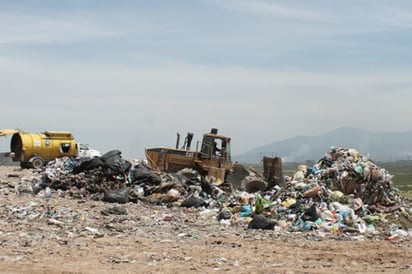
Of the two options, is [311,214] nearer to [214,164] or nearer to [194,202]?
[194,202]

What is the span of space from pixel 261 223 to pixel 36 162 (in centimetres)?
1584

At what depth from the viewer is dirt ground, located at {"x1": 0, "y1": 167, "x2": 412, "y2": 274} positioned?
791cm

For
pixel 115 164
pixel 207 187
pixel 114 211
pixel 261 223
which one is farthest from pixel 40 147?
pixel 261 223

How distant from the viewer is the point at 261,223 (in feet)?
38.3

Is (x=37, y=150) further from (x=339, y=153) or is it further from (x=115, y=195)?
(x=339, y=153)

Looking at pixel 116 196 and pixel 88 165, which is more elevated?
pixel 88 165

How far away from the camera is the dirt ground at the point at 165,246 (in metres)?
7.91

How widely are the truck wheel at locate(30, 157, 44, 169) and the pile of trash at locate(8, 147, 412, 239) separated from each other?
23.9ft

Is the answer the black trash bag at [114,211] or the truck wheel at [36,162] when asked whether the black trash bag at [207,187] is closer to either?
the black trash bag at [114,211]

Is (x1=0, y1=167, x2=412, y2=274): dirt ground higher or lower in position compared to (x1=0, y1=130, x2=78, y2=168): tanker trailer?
lower

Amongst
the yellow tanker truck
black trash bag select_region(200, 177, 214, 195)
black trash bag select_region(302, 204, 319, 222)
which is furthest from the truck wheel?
black trash bag select_region(302, 204, 319, 222)

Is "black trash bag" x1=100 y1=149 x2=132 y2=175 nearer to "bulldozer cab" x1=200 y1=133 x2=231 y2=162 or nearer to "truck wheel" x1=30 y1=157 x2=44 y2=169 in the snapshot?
"bulldozer cab" x1=200 y1=133 x2=231 y2=162

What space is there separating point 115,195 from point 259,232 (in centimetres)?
482

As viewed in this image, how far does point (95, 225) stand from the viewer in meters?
11.1
